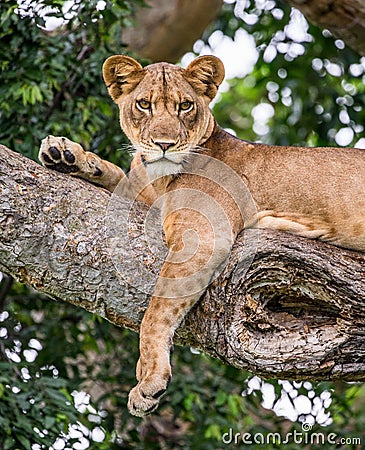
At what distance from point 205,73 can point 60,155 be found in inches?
31.1

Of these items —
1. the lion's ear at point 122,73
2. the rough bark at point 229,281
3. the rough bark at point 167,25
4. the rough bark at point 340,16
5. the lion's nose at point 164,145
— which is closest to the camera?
the rough bark at point 229,281

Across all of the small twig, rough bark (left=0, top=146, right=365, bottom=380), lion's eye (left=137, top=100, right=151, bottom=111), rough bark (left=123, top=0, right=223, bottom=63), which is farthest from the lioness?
rough bark (left=123, top=0, right=223, bottom=63)

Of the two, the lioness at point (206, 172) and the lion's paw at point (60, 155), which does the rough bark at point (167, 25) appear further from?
the lion's paw at point (60, 155)

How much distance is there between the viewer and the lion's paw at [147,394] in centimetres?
337

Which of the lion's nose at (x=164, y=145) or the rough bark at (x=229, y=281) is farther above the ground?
the lion's nose at (x=164, y=145)

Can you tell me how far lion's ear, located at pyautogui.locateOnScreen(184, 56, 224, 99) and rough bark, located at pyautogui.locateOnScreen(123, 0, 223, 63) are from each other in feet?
10.6

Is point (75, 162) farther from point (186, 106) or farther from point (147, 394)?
point (147, 394)

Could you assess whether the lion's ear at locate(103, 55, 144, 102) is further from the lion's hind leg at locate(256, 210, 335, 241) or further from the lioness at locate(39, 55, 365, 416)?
the lion's hind leg at locate(256, 210, 335, 241)

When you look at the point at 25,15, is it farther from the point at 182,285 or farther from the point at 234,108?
the point at 234,108

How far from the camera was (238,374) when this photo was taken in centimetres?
632

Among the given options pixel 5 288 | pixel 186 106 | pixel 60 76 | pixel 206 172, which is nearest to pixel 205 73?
pixel 186 106

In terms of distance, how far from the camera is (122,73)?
4.04 meters

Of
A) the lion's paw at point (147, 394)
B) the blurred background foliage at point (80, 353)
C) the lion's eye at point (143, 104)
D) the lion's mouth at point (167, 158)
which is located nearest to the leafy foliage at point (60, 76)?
the blurred background foliage at point (80, 353)

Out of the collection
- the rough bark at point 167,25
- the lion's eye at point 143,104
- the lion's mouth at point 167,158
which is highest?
the lion's eye at point 143,104
